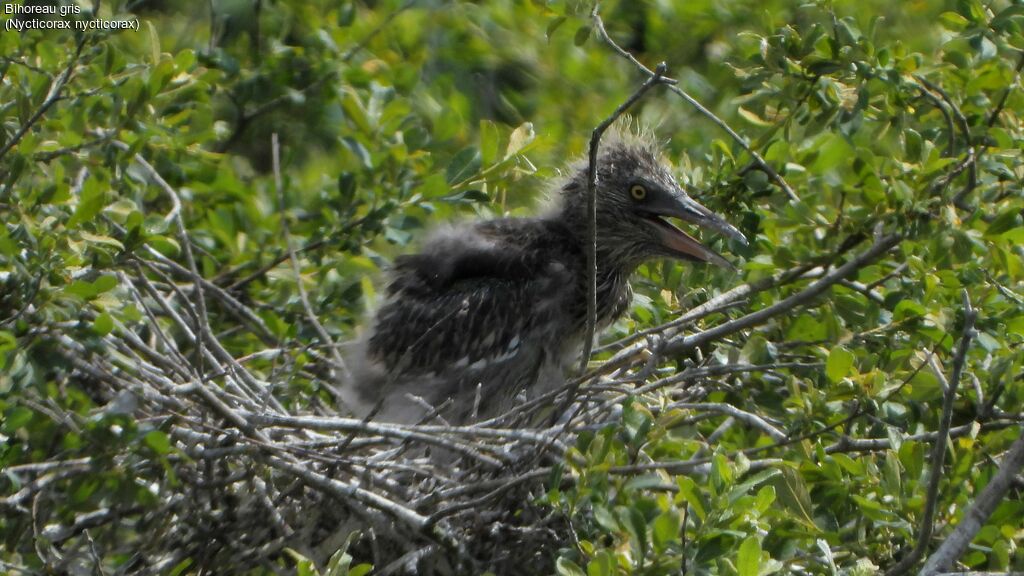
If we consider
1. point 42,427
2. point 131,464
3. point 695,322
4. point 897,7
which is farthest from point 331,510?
point 897,7

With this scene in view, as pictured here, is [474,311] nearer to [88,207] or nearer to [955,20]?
[88,207]

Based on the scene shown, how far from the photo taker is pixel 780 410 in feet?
13.2

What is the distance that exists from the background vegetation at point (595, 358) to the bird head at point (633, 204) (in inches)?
3.5

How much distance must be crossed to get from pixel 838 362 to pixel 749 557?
84 cm

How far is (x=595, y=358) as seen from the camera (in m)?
4.56

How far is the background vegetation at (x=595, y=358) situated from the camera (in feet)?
10.8

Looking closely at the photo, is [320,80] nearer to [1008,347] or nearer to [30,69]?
[30,69]

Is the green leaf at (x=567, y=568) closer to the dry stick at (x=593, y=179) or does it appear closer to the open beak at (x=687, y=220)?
the dry stick at (x=593, y=179)

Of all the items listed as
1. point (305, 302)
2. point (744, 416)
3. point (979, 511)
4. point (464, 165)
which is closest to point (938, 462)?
point (979, 511)

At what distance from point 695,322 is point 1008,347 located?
2.99 ft

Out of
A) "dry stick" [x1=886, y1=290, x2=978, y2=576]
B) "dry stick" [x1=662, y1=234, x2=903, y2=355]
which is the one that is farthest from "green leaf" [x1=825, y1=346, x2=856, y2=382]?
"dry stick" [x1=886, y1=290, x2=978, y2=576]

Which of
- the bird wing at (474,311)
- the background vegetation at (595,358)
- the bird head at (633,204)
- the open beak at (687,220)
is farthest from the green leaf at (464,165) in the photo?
the open beak at (687,220)

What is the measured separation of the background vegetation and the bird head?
0.30ft

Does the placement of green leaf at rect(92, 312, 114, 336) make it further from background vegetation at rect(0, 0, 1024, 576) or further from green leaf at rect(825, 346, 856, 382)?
green leaf at rect(825, 346, 856, 382)
